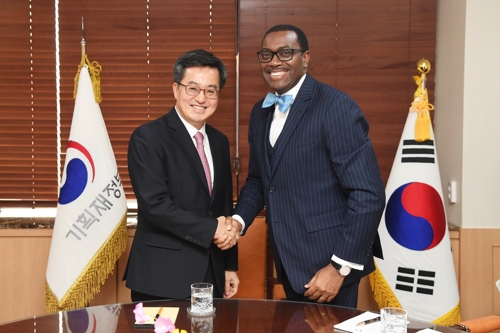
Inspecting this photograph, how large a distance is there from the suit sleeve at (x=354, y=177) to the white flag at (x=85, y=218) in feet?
4.00

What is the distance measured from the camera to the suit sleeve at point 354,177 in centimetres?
177

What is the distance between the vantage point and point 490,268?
2.64 meters

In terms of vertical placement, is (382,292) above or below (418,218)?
below

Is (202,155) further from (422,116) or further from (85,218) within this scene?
(422,116)

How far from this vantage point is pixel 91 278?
2494 millimetres

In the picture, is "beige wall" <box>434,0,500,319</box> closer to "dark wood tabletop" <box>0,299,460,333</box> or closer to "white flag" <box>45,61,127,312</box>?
"dark wood tabletop" <box>0,299,460,333</box>

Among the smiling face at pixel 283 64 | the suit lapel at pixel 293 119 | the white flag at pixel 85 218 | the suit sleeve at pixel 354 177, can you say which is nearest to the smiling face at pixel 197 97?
the smiling face at pixel 283 64

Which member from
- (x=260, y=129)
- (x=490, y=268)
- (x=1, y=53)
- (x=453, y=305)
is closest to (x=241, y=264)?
(x=260, y=129)

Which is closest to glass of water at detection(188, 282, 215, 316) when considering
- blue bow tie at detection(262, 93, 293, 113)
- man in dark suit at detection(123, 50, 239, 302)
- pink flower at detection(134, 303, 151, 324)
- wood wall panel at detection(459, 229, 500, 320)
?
pink flower at detection(134, 303, 151, 324)

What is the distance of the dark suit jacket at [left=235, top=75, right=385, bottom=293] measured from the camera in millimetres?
1780

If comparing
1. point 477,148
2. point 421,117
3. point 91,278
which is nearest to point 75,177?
point 91,278

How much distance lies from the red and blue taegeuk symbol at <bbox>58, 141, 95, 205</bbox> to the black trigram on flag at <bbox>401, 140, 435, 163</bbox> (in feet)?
5.10

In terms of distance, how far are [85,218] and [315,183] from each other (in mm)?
1216

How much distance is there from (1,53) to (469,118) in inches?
102
